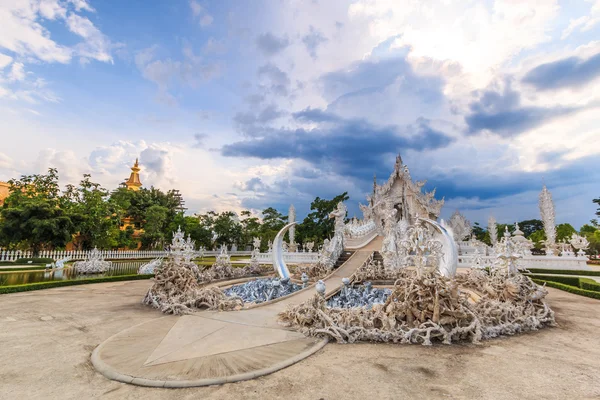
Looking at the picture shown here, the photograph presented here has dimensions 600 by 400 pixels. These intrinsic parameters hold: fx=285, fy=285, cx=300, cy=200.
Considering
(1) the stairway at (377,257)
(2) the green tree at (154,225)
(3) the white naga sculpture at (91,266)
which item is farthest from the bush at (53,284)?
(2) the green tree at (154,225)

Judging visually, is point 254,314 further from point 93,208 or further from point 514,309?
point 93,208

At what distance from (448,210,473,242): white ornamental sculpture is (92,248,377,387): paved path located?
27.6 metres

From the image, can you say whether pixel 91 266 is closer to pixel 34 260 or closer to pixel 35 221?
pixel 34 260

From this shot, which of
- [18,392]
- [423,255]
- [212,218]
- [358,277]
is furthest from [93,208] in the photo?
[423,255]

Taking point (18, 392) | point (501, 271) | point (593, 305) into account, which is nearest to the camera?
point (18, 392)

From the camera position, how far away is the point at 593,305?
900 cm

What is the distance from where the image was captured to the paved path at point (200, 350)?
3.74m

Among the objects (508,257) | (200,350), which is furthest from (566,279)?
(200,350)

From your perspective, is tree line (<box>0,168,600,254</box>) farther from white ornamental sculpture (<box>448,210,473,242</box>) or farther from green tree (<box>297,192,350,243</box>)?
white ornamental sculpture (<box>448,210,473,242</box>)

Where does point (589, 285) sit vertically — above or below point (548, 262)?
below

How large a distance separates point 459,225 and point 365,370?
2929cm

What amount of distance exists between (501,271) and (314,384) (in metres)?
6.79

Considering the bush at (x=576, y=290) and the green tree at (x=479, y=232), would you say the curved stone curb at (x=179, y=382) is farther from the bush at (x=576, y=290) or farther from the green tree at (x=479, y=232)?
the green tree at (x=479, y=232)

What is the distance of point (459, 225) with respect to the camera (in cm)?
2898
